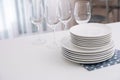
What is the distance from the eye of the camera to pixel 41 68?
0.96 m

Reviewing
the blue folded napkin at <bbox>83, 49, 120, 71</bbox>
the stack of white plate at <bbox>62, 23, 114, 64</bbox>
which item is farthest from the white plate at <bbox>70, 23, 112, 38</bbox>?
the blue folded napkin at <bbox>83, 49, 120, 71</bbox>

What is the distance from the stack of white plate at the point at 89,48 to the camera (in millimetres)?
961

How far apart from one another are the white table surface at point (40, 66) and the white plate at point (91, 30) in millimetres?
134

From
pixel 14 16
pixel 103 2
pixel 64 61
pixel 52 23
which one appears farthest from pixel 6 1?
pixel 64 61

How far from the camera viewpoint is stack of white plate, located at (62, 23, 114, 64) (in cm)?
96

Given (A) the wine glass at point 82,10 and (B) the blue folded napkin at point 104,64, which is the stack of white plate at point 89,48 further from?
(A) the wine glass at point 82,10

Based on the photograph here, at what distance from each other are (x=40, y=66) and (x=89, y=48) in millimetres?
222

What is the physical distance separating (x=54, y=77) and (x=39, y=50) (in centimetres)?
28

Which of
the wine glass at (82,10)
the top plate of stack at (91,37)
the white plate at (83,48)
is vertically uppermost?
the wine glass at (82,10)

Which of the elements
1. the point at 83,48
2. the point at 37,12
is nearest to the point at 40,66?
the point at 83,48

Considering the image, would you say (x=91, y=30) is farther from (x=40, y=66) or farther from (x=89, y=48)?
(x=40, y=66)

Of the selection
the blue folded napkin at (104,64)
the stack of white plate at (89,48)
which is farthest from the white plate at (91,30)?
the blue folded napkin at (104,64)

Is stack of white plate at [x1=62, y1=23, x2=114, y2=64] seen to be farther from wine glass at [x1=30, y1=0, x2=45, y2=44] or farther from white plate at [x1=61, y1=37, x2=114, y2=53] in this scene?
wine glass at [x1=30, y1=0, x2=45, y2=44]

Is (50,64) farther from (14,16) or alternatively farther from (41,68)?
(14,16)
